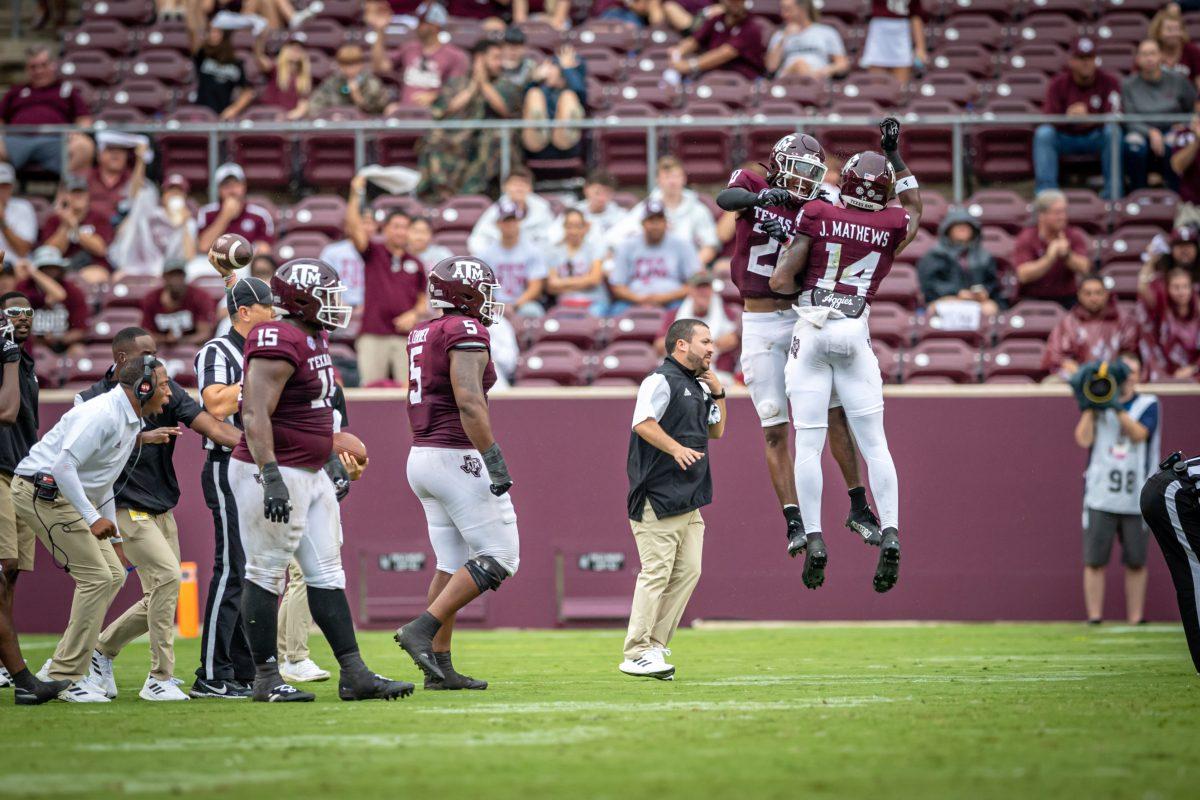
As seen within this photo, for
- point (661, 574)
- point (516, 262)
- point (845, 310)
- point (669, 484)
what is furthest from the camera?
point (516, 262)

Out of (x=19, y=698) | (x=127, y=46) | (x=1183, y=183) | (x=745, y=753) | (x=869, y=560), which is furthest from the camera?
(x=127, y=46)

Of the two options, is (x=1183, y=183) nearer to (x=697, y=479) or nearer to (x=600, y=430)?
(x=600, y=430)

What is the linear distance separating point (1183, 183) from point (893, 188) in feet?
25.1

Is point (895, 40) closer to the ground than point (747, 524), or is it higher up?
higher up

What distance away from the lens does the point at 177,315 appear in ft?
49.9

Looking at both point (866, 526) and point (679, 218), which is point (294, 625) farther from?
point (679, 218)

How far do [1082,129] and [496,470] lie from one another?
10.1 meters

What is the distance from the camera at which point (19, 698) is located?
817 centimetres

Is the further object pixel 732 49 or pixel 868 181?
pixel 732 49

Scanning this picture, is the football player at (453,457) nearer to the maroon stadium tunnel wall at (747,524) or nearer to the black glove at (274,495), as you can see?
the black glove at (274,495)

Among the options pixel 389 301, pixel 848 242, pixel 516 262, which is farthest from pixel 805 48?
pixel 848 242

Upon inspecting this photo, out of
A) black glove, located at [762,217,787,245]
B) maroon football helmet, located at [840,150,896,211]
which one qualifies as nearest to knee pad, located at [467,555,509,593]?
black glove, located at [762,217,787,245]

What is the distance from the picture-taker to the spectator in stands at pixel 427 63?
1750 cm

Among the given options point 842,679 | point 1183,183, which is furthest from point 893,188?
point 1183,183
